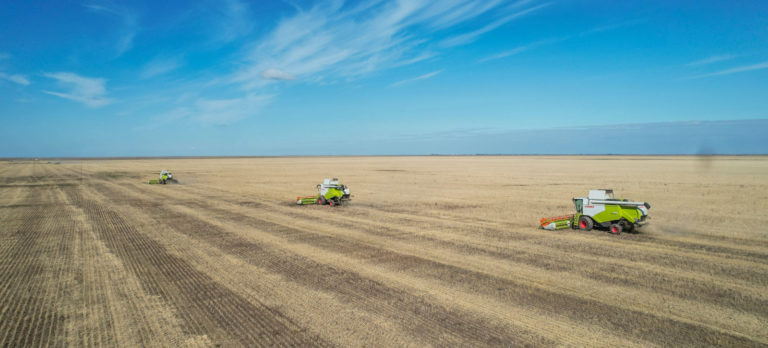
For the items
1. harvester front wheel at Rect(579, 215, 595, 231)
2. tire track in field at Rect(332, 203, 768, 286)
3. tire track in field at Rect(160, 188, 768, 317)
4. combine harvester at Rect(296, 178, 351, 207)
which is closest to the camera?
tire track in field at Rect(160, 188, 768, 317)

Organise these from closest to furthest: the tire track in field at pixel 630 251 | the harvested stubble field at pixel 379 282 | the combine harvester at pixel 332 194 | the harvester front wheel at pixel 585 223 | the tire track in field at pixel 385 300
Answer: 1. the tire track in field at pixel 385 300
2. the harvested stubble field at pixel 379 282
3. the tire track in field at pixel 630 251
4. the harvester front wheel at pixel 585 223
5. the combine harvester at pixel 332 194

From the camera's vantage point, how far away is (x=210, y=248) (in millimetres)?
12711

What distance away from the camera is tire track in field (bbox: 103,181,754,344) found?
658cm

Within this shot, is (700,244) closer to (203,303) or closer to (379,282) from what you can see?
(379,282)

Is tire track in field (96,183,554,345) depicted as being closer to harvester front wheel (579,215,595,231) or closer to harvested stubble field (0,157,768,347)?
harvested stubble field (0,157,768,347)

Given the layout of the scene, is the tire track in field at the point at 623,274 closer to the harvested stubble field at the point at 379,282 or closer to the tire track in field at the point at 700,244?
the harvested stubble field at the point at 379,282

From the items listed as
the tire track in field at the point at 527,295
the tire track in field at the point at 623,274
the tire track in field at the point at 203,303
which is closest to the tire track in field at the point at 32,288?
the tire track in field at the point at 203,303

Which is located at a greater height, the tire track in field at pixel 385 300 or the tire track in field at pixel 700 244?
the tire track in field at pixel 385 300

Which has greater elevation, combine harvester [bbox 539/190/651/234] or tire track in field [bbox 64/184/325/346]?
combine harvester [bbox 539/190/651/234]

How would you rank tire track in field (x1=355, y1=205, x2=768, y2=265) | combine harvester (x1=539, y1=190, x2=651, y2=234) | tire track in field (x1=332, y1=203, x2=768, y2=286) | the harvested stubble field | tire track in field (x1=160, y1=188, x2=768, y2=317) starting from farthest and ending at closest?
1. combine harvester (x1=539, y1=190, x2=651, y2=234)
2. tire track in field (x1=355, y1=205, x2=768, y2=265)
3. tire track in field (x1=332, y1=203, x2=768, y2=286)
4. tire track in field (x1=160, y1=188, x2=768, y2=317)
5. the harvested stubble field

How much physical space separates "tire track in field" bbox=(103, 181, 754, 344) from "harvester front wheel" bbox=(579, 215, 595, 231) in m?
7.86

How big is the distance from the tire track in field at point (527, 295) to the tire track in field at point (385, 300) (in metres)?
0.73

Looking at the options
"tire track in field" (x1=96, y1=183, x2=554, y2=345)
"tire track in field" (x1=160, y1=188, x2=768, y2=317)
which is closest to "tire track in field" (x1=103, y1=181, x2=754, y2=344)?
"tire track in field" (x1=96, y1=183, x2=554, y2=345)

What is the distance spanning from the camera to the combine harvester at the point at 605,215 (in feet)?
46.5
